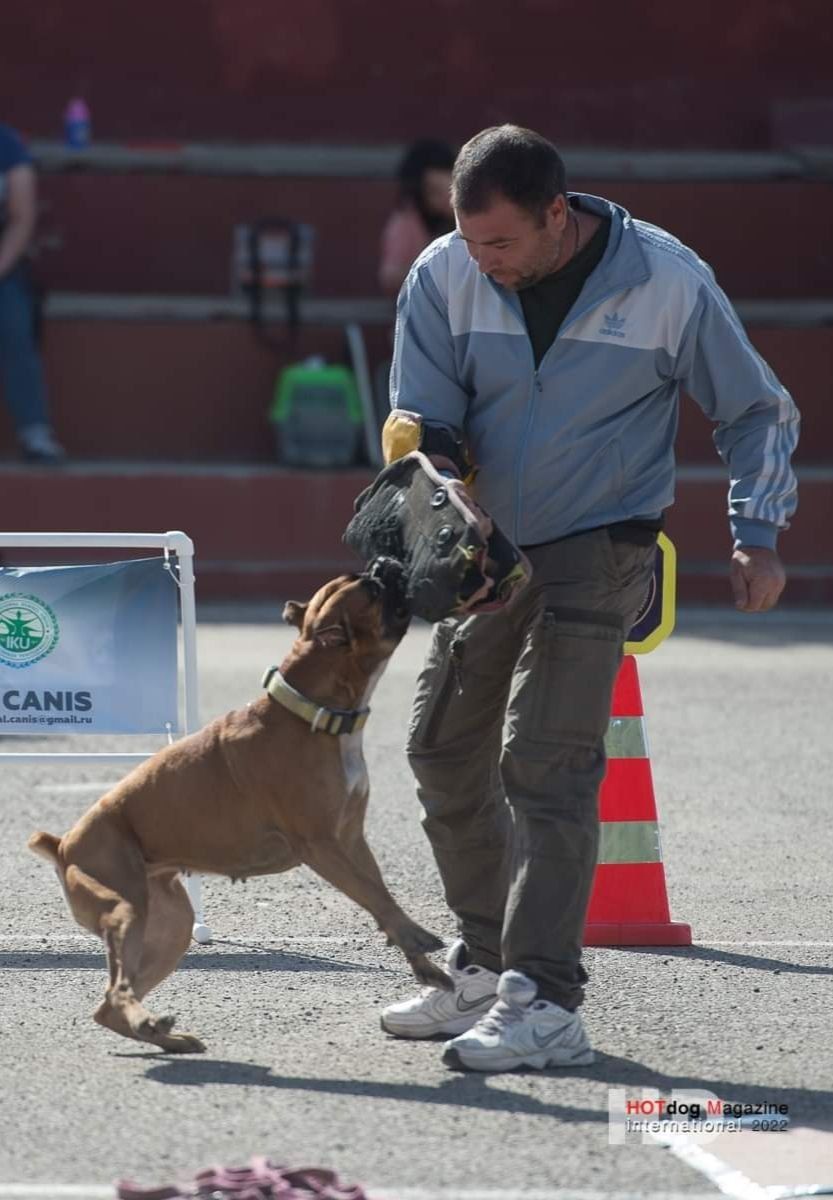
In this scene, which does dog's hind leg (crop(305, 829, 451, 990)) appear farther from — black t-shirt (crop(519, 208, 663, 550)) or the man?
black t-shirt (crop(519, 208, 663, 550))

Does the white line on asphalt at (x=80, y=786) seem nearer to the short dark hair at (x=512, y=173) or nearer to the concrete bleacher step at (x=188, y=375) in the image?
the short dark hair at (x=512, y=173)

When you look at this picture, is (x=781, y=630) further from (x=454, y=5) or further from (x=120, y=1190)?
(x=120, y=1190)

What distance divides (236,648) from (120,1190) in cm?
728

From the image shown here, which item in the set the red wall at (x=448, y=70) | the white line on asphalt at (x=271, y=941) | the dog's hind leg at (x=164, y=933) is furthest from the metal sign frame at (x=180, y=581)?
the red wall at (x=448, y=70)

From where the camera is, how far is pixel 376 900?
4551 millimetres

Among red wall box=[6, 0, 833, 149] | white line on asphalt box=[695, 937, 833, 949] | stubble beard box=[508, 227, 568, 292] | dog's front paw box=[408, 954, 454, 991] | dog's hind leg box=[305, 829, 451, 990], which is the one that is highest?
red wall box=[6, 0, 833, 149]

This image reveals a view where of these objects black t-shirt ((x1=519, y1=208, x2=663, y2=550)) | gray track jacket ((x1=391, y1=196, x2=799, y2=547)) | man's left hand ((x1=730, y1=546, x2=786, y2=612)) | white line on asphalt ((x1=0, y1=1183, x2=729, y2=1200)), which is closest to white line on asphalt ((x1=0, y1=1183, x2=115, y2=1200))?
white line on asphalt ((x1=0, y1=1183, x2=729, y2=1200))

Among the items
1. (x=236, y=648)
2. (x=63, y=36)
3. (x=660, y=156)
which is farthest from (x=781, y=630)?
(x=63, y=36)

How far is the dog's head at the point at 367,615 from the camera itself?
4527 mm

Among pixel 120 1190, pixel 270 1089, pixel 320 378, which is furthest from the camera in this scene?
pixel 320 378

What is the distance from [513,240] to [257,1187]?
6.94 ft

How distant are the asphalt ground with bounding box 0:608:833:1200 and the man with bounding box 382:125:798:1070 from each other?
0.25m

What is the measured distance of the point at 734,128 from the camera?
16.5 m

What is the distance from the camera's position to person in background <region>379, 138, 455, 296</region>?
1342 centimetres
